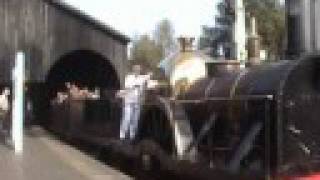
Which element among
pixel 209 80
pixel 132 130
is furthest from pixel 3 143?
pixel 209 80

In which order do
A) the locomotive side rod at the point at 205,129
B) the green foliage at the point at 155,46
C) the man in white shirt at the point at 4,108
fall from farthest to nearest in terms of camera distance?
the green foliage at the point at 155,46
the man in white shirt at the point at 4,108
the locomotive side rod at the point at 205,129

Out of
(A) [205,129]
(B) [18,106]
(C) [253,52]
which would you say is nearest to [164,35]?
(C) [253,52]

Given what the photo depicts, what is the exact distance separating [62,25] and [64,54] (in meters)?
1.22

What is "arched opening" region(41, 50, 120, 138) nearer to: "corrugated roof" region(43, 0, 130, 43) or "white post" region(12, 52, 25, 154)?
"corrugated roof" region(43, 0, 130, 43)

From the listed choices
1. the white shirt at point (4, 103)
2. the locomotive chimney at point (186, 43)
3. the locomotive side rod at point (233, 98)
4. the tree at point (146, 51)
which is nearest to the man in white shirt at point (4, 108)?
the white shirt at point (4, 103)

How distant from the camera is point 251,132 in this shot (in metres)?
9.48

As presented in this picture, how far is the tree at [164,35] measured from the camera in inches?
5000

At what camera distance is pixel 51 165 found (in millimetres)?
16797

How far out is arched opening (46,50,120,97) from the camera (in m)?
43.0

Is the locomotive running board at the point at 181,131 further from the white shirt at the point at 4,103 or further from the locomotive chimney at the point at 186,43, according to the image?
the locomotive chimney at the point at 186,43

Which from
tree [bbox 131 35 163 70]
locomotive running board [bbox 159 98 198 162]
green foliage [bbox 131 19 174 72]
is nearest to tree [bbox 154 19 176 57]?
green foliage [bbox 131 19 174 72]

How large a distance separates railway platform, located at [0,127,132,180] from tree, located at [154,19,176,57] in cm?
10323

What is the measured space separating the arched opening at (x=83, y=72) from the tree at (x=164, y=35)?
7736 cm

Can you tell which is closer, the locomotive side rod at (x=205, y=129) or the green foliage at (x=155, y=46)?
the locomotive side rod at (x=205, y=129)
